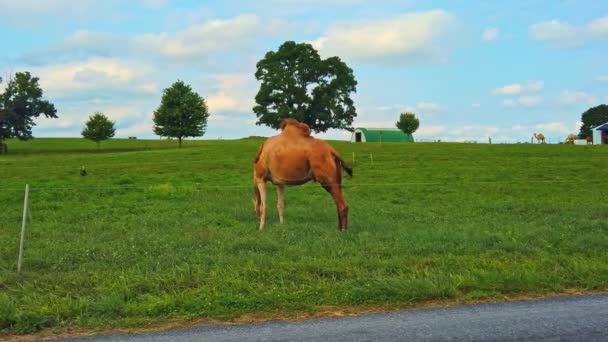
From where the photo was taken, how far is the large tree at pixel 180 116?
59750 millimetres

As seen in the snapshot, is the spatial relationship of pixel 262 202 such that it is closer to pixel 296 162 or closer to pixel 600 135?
pixel 296 162

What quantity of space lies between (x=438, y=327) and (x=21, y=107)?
245ft

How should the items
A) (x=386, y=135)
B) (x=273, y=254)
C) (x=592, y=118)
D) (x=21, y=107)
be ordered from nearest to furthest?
(x=273, y=254), (x=21, y=107), (x=386, y=135), (x=592, y=118)

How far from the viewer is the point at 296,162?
12594mm

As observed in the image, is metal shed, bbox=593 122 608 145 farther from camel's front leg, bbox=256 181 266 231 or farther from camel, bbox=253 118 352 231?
camel's front leg, bbox=256 181 266 231

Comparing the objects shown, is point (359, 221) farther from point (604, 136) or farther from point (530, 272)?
point (604, 136)

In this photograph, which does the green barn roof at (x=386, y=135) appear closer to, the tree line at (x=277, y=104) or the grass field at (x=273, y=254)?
the tree line at (x=277, y=104)

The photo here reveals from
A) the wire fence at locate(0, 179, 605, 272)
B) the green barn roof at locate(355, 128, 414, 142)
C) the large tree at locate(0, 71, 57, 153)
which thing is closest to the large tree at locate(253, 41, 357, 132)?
the green barn roof at locate(355, 128, 414, 142)

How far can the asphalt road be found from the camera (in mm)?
5363

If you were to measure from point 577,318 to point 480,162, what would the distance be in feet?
88.9

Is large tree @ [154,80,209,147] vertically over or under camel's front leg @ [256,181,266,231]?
over

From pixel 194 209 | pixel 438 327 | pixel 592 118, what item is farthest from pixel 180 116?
pixel 592 118

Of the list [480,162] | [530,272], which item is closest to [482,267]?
[530,272]

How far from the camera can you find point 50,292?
6.91m
